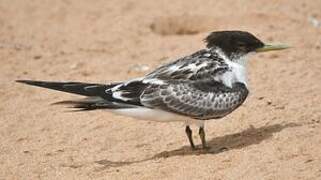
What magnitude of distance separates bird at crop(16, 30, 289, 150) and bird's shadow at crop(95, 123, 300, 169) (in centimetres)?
20

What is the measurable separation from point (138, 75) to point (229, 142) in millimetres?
2483

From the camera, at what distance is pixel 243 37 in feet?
24.9

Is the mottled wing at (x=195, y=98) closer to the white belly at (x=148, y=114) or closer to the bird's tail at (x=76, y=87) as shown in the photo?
the white belly at (x=148, y=114)

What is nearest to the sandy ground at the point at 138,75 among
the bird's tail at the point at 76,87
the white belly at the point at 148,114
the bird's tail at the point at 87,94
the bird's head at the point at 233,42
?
the white belly at the point at 148,114

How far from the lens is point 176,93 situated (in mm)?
7395

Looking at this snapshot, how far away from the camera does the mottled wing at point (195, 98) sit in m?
7.36

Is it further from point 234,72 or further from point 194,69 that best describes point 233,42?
point 194,69

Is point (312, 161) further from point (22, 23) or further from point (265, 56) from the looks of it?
point (22, 23)

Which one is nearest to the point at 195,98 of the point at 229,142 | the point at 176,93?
the point at 176,93

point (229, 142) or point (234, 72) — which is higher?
point (234, 72)

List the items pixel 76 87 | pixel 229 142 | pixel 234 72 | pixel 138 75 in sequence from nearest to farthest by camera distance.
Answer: pixel 76 87, pixel 234 72, pixel 229 142, pixel 138 75

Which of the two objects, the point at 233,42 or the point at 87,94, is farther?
the point at 233,42

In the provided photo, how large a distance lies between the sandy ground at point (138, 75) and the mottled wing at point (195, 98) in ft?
1.33

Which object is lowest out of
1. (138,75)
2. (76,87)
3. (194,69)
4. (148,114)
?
(138,75)
